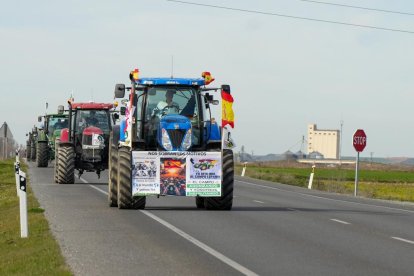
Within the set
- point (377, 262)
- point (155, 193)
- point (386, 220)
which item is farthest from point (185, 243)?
Result: point (386, 220)

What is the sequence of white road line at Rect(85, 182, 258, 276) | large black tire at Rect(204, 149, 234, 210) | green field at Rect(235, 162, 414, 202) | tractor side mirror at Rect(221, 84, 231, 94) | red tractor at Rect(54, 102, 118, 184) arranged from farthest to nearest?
green field at Rect(235, 162, 414, 202) → red tractor at Rect(54, 102, 118, 184) → large black tire at Rect(204, 149, 234, 210) → tractor side mirror at Rect(221, 84, 231, 94) → white road line at Rect(85, 182, 258, 276)

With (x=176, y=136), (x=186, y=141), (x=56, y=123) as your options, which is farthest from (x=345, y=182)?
(x=176, y=136)

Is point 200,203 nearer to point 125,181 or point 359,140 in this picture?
point 125,181

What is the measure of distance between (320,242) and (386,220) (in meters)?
6.52

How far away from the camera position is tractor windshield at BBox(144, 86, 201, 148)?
2220cm

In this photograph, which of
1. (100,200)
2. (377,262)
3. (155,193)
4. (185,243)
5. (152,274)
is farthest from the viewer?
(100,200)

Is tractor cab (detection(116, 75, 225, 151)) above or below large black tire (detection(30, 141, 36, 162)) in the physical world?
above

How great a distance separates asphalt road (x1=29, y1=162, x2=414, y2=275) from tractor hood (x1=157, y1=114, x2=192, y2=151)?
1454mm

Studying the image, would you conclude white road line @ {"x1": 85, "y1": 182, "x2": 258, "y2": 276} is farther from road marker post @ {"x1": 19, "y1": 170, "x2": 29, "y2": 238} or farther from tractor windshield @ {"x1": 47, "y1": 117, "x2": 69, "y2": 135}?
tractor windshield @ {"x1": 47, "y1": 117, "x2": 69, "y2": 135}

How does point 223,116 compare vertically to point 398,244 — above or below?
above

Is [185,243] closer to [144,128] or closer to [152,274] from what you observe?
[152,274]

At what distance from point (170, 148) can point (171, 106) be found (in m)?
1.11

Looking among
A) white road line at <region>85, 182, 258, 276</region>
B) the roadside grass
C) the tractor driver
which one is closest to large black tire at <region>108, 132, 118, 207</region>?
the tractor driver

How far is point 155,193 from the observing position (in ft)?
69.3
